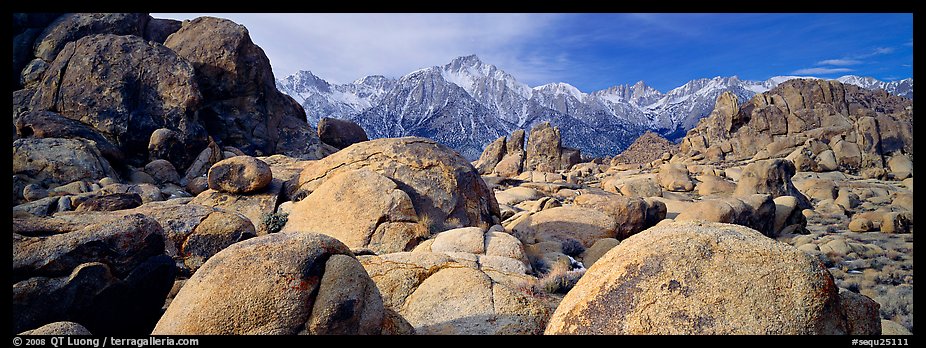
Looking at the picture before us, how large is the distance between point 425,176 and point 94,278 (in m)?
8.48

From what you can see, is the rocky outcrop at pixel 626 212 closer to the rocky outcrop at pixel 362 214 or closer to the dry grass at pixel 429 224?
the dry grass at pixel 429 224

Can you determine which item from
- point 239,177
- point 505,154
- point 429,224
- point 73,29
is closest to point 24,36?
point 73,29

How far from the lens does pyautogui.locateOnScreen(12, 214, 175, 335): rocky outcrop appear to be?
17.0 feet

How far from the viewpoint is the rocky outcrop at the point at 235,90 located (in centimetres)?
3259

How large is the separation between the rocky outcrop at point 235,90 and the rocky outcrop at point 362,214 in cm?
2274

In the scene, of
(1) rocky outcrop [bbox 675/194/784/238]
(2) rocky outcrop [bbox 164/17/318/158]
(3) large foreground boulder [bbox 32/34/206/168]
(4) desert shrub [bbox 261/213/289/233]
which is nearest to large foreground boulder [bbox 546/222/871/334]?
(4) desert shrub [bbox 261/213/289/233]

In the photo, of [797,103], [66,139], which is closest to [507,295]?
[66,139]

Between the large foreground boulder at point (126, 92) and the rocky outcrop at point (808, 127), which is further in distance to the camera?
the rocky outcrop at point (808, 127)

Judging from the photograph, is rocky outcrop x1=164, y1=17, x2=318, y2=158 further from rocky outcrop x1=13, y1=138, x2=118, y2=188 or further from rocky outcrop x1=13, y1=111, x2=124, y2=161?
rocky outcrop x1=13, y1=138, x2=118, y2=188

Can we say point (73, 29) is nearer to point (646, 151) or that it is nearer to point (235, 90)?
point (235, 90)

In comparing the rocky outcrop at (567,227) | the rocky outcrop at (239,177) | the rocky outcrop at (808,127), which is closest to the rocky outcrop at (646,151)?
the rocky outcrop at (808,127)
